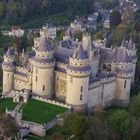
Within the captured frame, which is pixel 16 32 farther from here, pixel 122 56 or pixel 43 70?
pixel 43 70

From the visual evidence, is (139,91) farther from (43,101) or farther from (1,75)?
(1,75)

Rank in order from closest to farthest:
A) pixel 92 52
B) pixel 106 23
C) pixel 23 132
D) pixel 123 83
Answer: pixel 23 132
pixel 92 52
pixel 123 83
pixel 106 23

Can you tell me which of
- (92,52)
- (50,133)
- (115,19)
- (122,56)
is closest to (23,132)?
(50,133)

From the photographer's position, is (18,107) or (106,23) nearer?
(18,107)

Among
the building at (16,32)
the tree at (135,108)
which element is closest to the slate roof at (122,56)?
the tree at (135,108)

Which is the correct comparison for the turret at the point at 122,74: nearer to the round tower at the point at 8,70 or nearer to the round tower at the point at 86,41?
the round tower at the point at 86,41

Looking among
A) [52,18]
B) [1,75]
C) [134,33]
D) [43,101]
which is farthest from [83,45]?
[52,18]
